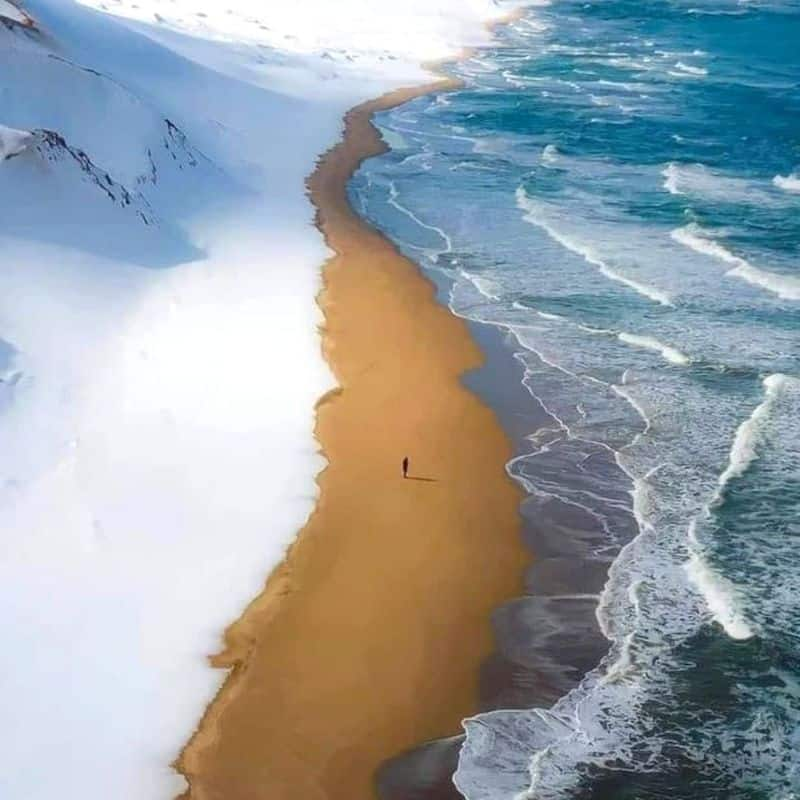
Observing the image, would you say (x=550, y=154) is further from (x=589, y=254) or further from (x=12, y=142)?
(x=12, y=142)

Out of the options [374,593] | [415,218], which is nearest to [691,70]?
[415,218]

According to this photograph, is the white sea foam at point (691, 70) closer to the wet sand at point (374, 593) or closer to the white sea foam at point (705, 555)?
the wet sand at point (374, 593)

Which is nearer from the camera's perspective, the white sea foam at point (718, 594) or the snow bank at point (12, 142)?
the white sea foam at point (718, 594)

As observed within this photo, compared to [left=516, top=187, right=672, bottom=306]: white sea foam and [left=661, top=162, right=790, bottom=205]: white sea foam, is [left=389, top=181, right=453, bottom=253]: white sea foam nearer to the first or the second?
[left=516, top=187, right=672, bottom=306]: white sea foam

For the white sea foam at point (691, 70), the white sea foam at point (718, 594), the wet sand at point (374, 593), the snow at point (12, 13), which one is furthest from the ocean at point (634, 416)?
the snow at point (12, 13)

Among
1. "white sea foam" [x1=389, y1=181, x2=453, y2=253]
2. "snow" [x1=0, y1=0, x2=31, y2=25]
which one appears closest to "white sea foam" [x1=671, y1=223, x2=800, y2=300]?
"white sea foam" [x1=389, y1=181, x2=453, y2=253]

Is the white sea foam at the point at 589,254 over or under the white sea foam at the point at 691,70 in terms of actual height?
under

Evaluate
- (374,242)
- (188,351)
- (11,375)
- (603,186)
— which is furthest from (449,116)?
(11,375)
